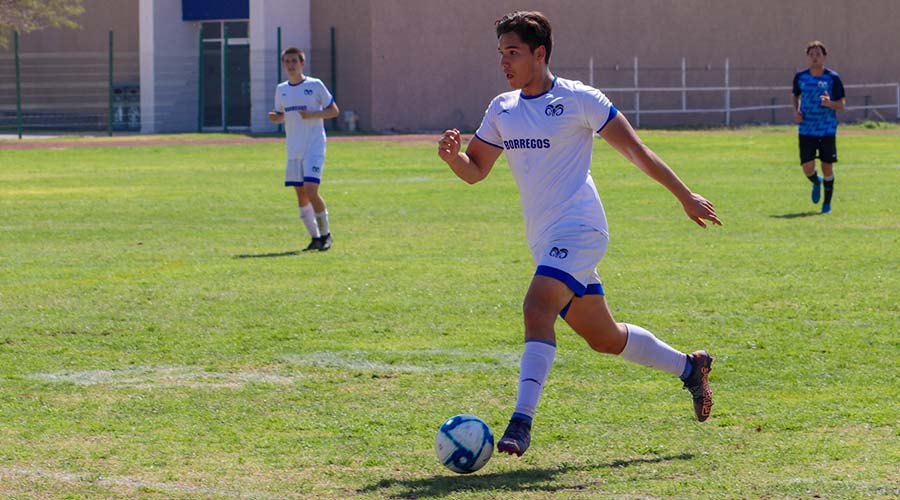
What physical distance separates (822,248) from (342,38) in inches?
1318

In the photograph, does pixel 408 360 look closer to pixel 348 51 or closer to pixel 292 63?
pixel 292 63

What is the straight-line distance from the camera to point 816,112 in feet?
61.7

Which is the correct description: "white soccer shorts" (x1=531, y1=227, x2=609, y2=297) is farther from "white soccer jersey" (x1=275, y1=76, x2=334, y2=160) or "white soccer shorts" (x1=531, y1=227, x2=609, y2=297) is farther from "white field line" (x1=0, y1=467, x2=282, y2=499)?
"white soccer jersey" (x1=275, y1=76, x2=334, y2=160)

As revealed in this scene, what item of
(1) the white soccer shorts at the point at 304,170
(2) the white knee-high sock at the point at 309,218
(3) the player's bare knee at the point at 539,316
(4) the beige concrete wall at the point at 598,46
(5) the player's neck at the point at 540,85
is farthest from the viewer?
(4) the beige concrete wall at the point at 598,46

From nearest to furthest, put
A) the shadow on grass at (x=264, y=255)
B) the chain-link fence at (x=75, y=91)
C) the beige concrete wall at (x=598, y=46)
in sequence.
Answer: the shadow on grass at (x=264, y=255)
the beige concrete wall at (x=598, y=46)
the chain-link fence at (x=75, y=91)

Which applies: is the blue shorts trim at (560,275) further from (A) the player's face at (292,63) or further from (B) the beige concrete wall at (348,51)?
(B) the beige concrete wall at (348,51)

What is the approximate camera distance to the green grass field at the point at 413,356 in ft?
19.5

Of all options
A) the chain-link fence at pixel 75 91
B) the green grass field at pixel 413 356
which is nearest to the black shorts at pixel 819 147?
the green grass field at pixel 413 356

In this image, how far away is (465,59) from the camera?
4706 cm

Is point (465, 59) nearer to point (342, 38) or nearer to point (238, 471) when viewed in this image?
point (342, 38)

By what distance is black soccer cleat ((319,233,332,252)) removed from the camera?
14.8m

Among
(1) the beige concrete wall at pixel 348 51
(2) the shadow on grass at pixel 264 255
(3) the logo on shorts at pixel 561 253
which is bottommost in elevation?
(2) the shadow on grass at pixel 264 255

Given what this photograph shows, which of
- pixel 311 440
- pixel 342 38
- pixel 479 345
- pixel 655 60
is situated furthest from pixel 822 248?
pixel 655 60

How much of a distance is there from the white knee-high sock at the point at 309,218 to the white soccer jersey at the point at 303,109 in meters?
0.62
